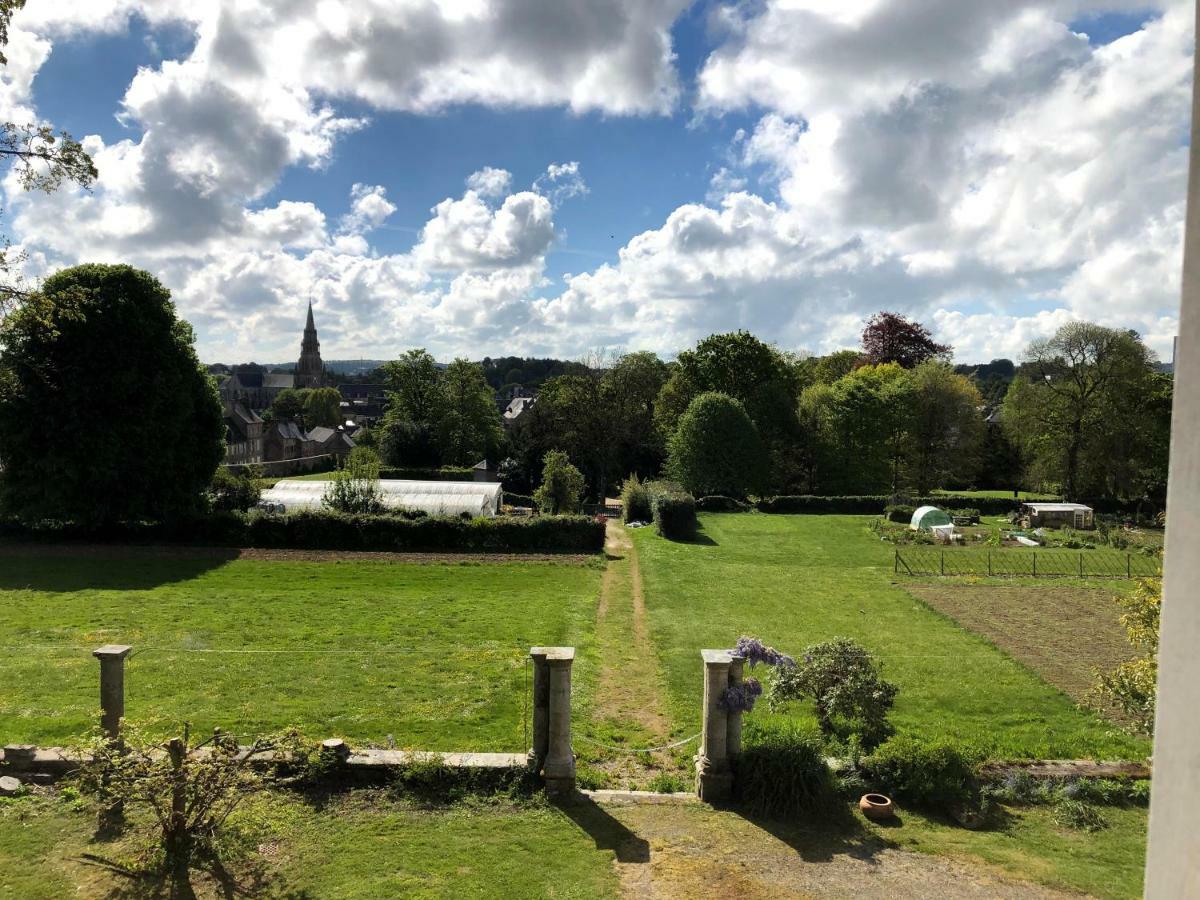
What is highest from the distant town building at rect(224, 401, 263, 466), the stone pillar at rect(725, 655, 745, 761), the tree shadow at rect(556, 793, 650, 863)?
the distant town building at rect(224, 401, 263, 466)

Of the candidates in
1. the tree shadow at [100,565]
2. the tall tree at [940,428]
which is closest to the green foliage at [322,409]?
the tree shadow at [100,565]

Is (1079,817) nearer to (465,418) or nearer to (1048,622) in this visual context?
(1048,622)

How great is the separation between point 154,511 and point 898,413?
40060mm

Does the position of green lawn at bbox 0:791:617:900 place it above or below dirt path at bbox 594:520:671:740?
above

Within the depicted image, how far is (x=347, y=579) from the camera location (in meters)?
22.8

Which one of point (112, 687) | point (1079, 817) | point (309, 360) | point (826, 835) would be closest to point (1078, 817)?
point (1079, 817)

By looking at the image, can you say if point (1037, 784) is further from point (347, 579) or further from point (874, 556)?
point (874, 556)

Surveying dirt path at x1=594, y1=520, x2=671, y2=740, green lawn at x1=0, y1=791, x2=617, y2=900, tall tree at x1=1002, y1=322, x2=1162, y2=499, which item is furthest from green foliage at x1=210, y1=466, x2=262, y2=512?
tall tree at x1=1002, y1=322, x2=1162, y2=499

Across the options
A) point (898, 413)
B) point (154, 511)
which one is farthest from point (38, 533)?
point (898, 413)

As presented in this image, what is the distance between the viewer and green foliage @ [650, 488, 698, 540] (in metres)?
32.7

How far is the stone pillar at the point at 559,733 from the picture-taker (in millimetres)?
8812

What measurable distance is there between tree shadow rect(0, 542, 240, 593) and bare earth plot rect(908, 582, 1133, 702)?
71.7 feet

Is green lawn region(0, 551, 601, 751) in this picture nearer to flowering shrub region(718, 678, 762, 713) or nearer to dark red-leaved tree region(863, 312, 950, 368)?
flowering shrub region(718, 678, 762, 713)

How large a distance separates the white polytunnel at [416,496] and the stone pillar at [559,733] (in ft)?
78.5
